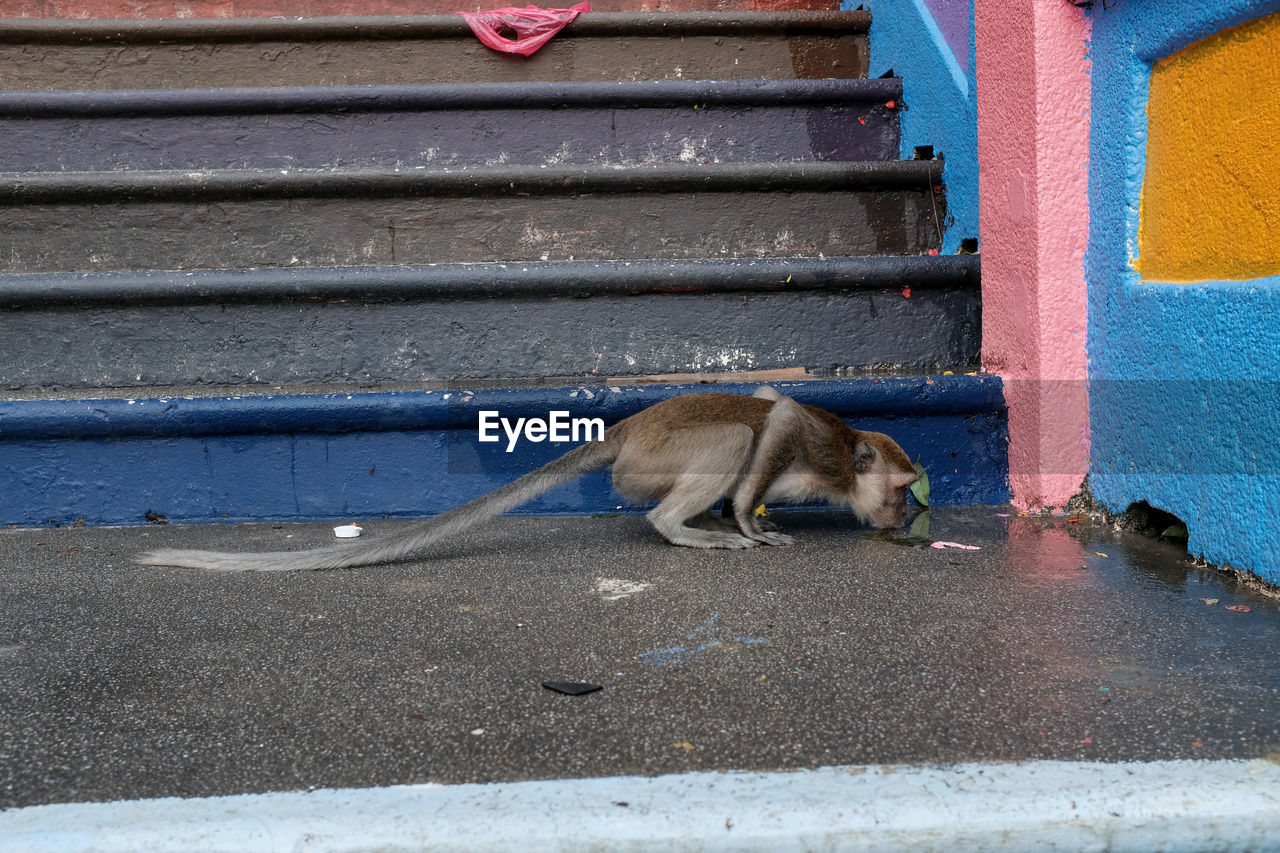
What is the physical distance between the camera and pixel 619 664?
4.91 feet

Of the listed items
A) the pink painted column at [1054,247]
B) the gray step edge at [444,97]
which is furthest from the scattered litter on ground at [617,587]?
the gray step edge at [444,97]

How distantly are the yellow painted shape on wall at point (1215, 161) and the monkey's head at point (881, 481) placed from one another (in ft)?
2.41

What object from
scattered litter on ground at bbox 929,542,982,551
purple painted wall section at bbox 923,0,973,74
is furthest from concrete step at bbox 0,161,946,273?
scattered litter on ground at bbox 929,542,982,551

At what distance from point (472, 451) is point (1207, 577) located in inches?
69.1

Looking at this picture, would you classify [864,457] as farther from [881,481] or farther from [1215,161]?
[1215,161]

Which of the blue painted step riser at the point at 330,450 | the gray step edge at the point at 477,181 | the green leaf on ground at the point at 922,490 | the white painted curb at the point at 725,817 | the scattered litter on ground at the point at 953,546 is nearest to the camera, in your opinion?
the white painted curb at the point at 725,817

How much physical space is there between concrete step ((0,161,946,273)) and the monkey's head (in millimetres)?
876

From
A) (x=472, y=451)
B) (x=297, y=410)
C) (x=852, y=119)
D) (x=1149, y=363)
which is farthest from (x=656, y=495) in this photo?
(x=852, y=119)

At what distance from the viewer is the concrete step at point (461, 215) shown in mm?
2930

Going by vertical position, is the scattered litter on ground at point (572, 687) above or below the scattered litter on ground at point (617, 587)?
above

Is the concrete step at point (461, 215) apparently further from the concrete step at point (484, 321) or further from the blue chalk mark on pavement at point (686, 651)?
the blue chalk mark on pavement at point (686, 651)

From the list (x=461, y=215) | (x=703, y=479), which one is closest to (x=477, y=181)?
(x=461, y=215)

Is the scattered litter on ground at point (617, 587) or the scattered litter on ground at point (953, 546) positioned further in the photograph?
the scattered litter on ground at point (953, 546)

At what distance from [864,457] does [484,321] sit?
1.14m
